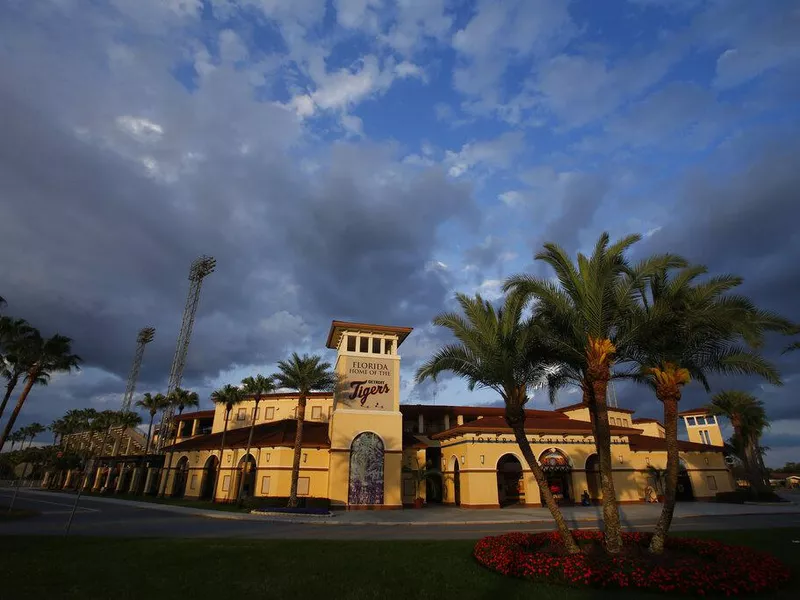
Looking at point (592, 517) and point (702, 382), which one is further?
point (592, 517)

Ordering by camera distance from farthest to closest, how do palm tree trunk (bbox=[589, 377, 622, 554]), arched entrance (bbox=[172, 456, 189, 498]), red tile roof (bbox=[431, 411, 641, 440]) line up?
arched entrance (bbox=[172, 456, 189, 498]) → red tile roof (bbox=[431, 411, 641, 440]) → palm tree trunk (bbox=[589, 377, 622, 554])

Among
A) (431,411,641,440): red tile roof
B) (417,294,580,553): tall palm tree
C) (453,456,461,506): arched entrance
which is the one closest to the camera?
(417,294,580,553): tall palm tree

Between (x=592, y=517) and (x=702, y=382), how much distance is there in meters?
15.4

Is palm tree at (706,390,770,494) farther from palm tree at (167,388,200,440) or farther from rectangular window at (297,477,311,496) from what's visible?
palm tree at (167,388,200,440)

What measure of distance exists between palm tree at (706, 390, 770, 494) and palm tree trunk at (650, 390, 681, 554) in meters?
43.5

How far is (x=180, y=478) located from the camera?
50.3m

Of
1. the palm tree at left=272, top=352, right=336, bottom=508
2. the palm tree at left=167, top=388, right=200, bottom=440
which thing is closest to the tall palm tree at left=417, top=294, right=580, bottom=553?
the palm tree at left=272, top=352, right=336, bottom=508

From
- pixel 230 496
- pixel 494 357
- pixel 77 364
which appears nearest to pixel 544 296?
pixel 494 357

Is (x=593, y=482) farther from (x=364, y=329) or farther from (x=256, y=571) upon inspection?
(x=256, y=571)

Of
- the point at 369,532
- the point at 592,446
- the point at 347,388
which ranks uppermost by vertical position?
the point at 347,388

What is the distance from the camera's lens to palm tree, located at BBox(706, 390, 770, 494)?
4605cm

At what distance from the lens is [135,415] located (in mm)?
66125

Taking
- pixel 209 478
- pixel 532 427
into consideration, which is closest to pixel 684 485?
pixel 532 427

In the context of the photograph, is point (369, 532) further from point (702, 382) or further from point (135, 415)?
point (135, 415)
